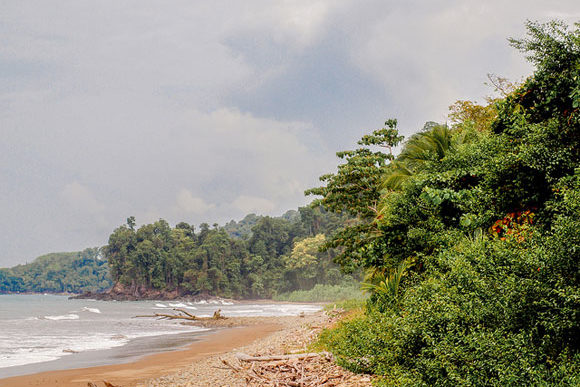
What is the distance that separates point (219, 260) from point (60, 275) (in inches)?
3167

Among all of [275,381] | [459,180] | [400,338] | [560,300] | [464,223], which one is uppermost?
[459,180]

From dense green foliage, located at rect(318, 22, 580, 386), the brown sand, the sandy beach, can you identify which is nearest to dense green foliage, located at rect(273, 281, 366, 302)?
the brown sand

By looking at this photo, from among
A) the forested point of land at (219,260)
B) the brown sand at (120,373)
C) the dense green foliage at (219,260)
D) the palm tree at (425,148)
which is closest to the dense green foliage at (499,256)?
the palm tree at (425,148)

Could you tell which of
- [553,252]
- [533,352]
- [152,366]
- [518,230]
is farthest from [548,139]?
[152,366]

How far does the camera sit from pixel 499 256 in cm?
565

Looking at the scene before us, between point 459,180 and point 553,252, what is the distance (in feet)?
13.4

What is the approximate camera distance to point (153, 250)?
3723 inches

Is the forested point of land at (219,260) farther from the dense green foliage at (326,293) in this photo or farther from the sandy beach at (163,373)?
the sandy beach at (163,373)

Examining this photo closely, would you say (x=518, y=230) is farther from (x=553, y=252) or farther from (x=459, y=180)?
(x=459, y=180)

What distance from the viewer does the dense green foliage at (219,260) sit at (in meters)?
90.8

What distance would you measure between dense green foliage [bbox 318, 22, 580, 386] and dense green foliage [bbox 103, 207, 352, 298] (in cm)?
7788

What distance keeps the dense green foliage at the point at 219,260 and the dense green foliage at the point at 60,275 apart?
5467 cm

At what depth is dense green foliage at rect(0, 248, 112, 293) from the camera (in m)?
142

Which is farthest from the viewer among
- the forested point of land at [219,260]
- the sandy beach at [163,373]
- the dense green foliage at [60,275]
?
the dense green foliage at [60,275]
